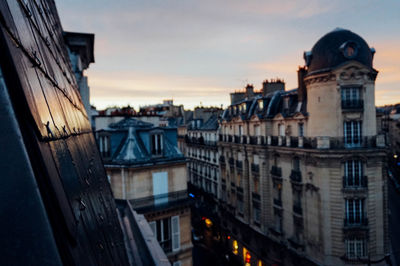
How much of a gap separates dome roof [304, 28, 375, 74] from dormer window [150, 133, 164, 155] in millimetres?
12948

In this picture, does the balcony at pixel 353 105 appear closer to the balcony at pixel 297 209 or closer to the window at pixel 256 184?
the balcony at pixel 297 209

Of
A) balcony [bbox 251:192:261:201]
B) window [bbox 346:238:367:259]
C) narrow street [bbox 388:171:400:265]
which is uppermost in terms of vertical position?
balcony [bbox 251:192:261:201]

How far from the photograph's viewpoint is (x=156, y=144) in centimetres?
1803

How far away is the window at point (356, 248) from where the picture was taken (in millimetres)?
21172

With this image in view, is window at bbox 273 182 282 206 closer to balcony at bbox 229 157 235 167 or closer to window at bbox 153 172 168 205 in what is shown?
balcony at bbox 229 157 235 167

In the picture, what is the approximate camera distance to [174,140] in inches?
764

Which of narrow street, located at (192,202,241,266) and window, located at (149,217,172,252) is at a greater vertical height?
window, located at (149,217,172,252)

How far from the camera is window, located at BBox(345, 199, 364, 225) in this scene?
2123 centimetres

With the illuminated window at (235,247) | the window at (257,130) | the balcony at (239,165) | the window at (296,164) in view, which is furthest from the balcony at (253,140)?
the illuminated window at (235,247)

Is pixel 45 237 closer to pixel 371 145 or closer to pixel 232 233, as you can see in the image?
pixel 371 145

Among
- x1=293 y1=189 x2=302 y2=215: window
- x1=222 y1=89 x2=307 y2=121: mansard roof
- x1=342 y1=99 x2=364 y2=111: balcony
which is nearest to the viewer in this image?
x1=342 y1=99 x2=364 y2=111: balcony

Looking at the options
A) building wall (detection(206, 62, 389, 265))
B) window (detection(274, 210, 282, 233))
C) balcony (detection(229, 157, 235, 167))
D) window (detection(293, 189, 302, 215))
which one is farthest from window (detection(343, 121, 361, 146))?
balcony (detection(229, 157, 235, 167))

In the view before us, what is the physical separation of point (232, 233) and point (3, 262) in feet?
120

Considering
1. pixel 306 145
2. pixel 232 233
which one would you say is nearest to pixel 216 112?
pixel 232 233
